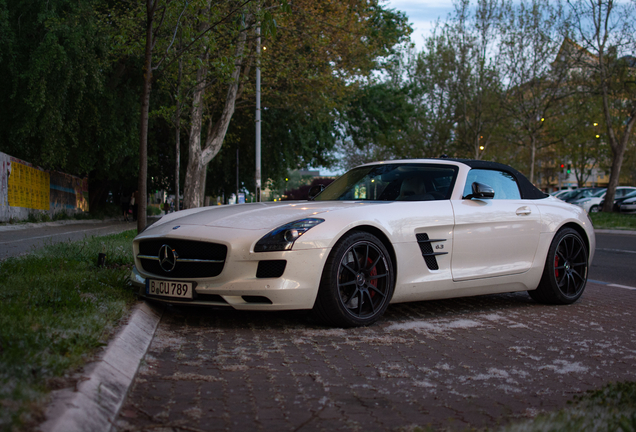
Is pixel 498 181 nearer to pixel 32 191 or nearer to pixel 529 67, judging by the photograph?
pixel 32 191

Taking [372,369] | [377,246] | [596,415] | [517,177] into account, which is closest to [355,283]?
[377,246]

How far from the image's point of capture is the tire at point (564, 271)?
662 cm

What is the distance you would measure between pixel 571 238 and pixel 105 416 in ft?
18.1

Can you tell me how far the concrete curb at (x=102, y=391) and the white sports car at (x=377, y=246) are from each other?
33.2 inches

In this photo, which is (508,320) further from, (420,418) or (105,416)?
(105,416)

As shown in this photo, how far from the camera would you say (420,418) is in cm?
307

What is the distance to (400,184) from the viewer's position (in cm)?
616

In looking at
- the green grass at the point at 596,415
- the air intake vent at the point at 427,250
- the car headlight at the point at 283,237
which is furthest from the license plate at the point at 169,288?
the green grass at the point at 596,415

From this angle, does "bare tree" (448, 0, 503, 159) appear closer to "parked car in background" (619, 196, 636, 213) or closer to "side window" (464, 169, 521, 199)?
"parked car in background" (619, 196, 636, 213)

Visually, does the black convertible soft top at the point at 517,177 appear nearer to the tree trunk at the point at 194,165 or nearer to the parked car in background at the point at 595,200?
the tree trunk at the point at 194,165

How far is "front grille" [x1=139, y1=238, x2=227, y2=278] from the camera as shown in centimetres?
497

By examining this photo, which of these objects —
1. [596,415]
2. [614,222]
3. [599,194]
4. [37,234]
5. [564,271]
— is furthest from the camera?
[599,194]

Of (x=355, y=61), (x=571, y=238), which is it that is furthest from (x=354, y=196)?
(x=355, y=61)

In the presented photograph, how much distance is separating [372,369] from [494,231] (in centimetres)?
267
